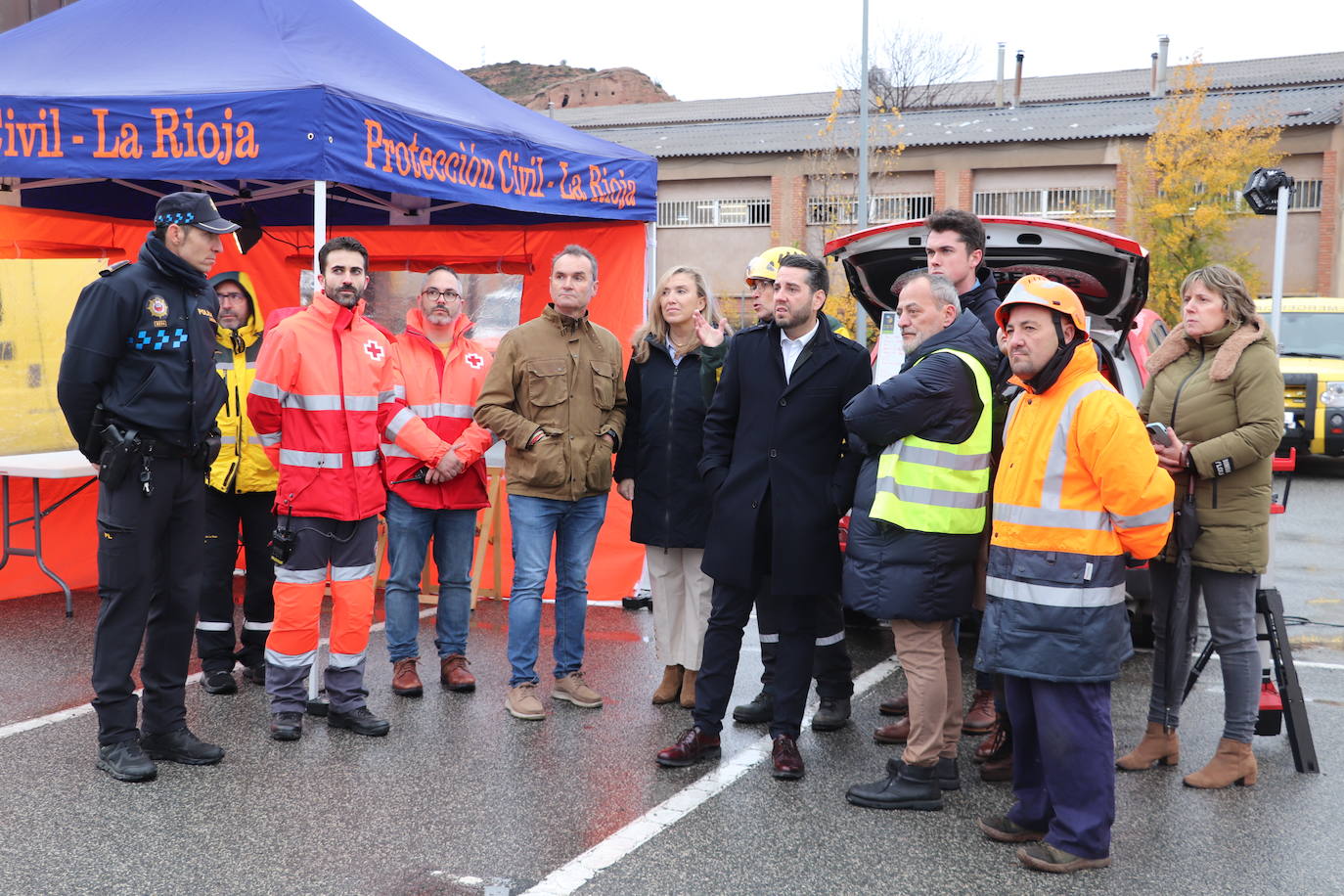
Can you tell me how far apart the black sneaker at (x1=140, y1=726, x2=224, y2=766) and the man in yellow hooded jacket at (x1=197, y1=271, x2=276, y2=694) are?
992 millimetres

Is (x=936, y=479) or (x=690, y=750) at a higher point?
(x=936, y=479)

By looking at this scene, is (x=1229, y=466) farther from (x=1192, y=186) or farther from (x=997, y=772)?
(x=1192, y=186)

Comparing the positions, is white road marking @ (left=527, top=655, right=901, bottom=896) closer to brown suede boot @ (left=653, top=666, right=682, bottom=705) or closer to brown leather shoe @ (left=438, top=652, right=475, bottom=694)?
brown suede boot @ (left=653, top=666, right=682, bottom=705)

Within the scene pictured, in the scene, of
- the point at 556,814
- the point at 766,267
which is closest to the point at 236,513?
the point at 556,814

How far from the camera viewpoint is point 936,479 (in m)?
4.18

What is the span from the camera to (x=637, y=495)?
5551 mm

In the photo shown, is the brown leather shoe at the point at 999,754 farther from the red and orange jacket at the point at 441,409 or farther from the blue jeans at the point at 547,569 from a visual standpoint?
the red and orange jacket at the point at 441,409

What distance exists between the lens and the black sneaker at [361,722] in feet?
16.5

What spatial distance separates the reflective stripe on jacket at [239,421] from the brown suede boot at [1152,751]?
4.06 m

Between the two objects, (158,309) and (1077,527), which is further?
(158,309)

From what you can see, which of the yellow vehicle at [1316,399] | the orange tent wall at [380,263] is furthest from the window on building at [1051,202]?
the orange tent wall at [380,263]

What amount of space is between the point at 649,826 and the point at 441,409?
2480 millimetres

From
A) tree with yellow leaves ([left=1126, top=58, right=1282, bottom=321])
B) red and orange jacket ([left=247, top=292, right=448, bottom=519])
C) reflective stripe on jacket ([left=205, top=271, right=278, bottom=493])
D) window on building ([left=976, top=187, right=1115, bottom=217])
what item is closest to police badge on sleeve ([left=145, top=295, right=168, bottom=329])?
red and orange jacket ([left=247, top=292, right=448, bottom=519])

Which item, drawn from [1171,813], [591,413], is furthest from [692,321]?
[1171,813]
